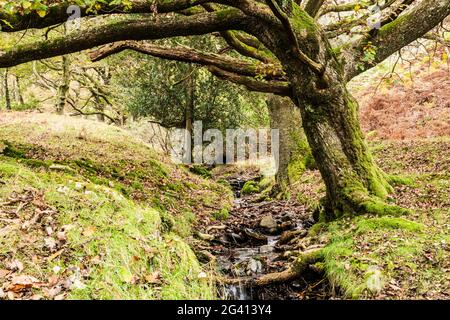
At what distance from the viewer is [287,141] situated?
12773 millimetres

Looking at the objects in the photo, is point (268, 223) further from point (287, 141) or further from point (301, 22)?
point (301, 22)

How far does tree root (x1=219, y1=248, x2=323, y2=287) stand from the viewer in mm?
5656

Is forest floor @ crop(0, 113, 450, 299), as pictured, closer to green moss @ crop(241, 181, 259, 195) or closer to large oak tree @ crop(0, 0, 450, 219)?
large oak tree @ crop(0, 0, 450, 219)

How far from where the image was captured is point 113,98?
26719 millimetres

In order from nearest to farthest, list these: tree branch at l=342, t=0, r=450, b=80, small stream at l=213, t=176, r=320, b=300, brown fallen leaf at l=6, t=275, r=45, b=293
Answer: brown fallen leaf at l=6, t=275, r=45, b=293
small stream at l=213, t=176, r=320, b=300
tree branch at l=342, t=0, r=450, b=80

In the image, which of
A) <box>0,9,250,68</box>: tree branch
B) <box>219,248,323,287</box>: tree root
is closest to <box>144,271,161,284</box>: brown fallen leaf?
<box>219,248,323,287</box>: tree root

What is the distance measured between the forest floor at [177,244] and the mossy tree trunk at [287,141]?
2928 mm

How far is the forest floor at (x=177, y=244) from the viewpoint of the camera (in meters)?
4.07

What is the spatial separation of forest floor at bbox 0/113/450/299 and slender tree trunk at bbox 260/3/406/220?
1.99 ft

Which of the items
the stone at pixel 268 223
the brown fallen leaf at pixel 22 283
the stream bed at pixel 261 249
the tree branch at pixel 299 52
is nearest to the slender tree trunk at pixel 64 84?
the stream bed at pixel 261 249

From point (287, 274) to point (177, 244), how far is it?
5.79 ft
